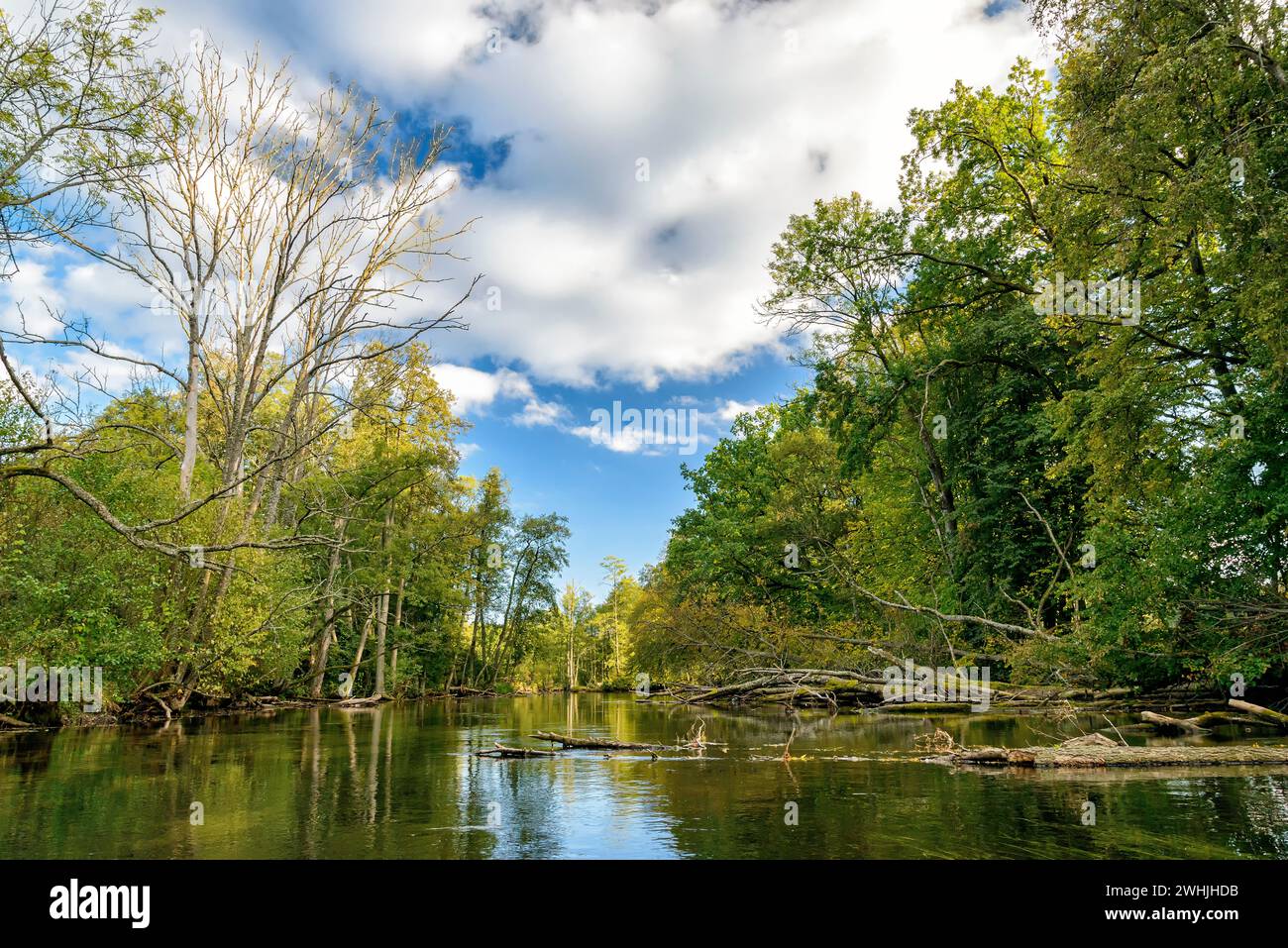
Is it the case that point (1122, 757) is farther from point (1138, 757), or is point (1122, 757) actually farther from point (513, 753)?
point (513, 753)

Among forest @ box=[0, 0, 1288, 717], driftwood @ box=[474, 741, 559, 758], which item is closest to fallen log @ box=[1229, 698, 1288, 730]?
forest @ box=[0, 0, 1288, 717]

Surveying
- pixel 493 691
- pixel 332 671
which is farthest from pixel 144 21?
pixel 493 691

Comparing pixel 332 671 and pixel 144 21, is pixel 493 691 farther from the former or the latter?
pixel 144 21

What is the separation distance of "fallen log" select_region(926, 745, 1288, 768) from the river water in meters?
0.42

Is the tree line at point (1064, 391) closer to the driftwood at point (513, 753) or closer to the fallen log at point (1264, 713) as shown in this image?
the fallen log at point (1264, 713)

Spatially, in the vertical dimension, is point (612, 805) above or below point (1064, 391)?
below

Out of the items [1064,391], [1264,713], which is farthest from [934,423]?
[1264,713]

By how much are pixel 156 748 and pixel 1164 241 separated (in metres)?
20.0

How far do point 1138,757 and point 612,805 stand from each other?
7.19 metres

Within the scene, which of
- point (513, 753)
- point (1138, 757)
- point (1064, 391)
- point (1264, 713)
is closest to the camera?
point (1138, 757)

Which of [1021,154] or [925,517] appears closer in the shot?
[1021,154]

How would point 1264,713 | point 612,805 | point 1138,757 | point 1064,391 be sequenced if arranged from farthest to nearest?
point 1064,391, point 1264,713, point 1138,757, point 612,805

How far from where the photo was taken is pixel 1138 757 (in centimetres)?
959
